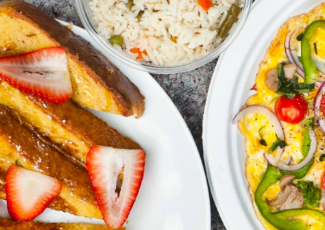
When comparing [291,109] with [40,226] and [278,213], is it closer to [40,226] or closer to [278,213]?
[278,213]

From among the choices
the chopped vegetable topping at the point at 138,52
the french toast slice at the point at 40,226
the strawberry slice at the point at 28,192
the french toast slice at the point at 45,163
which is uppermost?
the chopped vegetable topping at the point at 138,52

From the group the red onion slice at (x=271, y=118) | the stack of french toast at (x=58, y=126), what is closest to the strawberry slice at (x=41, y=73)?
the stack of french toast at (x=58, y=126)

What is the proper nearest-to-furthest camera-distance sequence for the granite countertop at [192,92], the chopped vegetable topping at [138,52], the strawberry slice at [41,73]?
the strawberry slice at [41,73] < the chopped vegetable topping at [138,52] < the granite countertop at [192,92]

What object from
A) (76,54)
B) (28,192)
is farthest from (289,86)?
(28,192)

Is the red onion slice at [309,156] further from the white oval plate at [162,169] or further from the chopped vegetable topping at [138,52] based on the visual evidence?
the chopped vegetable topping at [138,52]

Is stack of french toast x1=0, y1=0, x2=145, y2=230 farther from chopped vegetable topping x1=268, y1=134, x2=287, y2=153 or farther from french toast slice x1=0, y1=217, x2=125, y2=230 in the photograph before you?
chopped vegetable topping x1=268, y1=134, x2=287, y2=153

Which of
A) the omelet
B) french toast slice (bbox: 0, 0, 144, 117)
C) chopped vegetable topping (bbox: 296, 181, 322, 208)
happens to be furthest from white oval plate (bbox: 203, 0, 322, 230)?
french toast slice (bbox: 0, 0, 144, 117)
